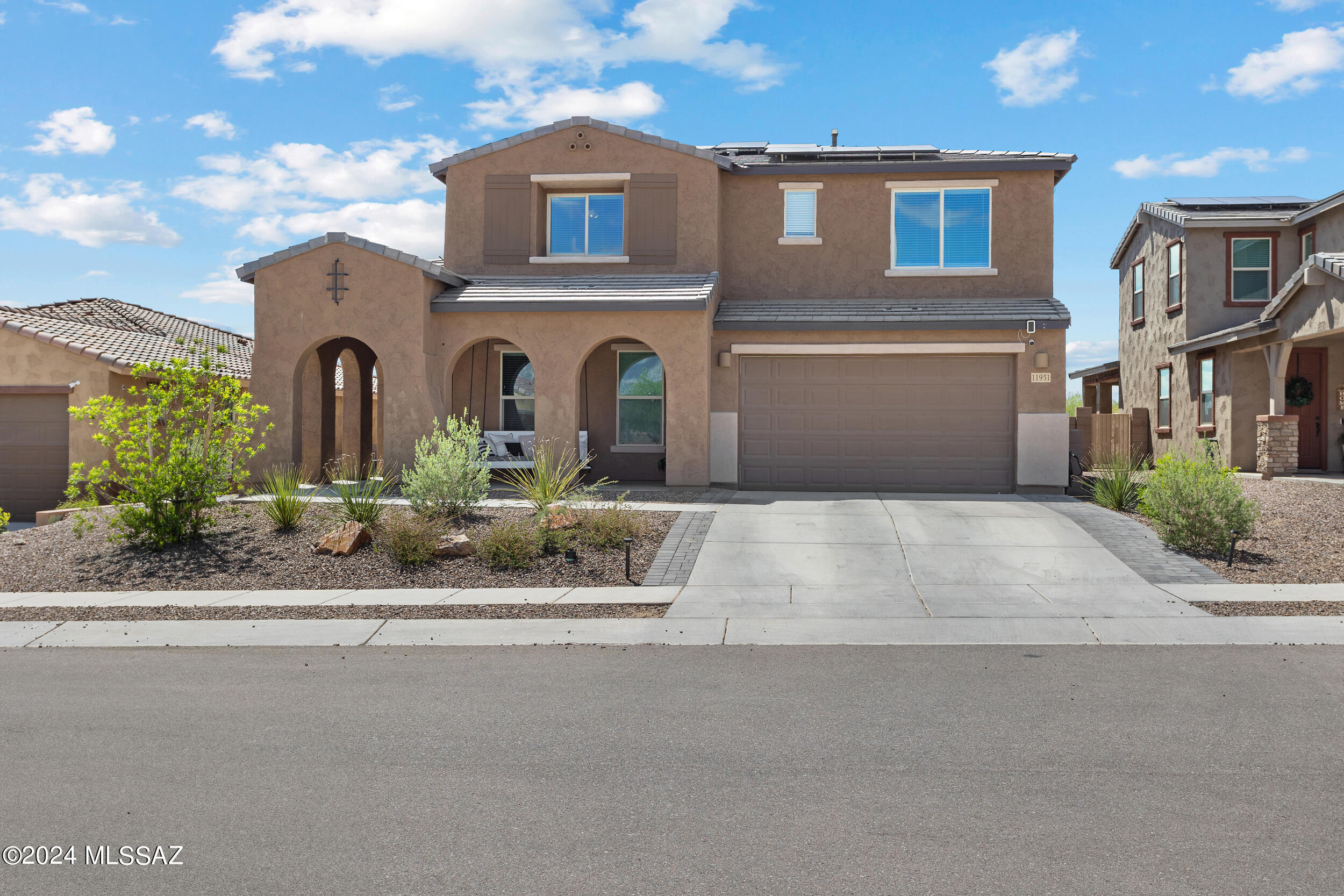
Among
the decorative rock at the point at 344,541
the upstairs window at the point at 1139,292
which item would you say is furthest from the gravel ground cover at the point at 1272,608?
the upstairs window at the point at 1139,292

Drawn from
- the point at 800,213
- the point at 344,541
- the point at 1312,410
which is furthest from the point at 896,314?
the point at 1312,410

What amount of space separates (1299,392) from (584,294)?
15.8 meters

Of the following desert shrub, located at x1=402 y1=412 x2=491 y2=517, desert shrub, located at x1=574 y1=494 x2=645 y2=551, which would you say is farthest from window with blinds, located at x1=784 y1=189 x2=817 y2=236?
desert shrub, located at x1=574 y1=494 x2=645 y2=551

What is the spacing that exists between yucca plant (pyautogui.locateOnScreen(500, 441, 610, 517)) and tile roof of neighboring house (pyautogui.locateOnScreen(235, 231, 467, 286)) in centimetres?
365

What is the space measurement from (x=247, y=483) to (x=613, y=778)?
14.5 metres

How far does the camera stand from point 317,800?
454cm

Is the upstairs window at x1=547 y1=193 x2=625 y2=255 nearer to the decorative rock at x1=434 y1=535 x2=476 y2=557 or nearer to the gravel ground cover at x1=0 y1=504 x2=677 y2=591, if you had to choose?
the gravel ground cover at x1=0 y1=504 x2=677 y2=591

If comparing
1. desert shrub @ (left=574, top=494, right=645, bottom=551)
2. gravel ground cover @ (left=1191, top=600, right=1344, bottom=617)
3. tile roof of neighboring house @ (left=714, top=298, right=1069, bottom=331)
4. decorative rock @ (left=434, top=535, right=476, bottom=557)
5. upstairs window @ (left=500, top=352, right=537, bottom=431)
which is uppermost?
tile roof of neighboring house @ (left=714, top=298, right=1069, bottom=331)

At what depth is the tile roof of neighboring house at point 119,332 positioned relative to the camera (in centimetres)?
1888

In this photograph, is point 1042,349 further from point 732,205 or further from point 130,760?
point 130,760

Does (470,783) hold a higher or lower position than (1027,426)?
lower

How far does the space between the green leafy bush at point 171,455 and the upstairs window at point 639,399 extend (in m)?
7.71

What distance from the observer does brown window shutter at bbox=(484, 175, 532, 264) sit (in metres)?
18.7

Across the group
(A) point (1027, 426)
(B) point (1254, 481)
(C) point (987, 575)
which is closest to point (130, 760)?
(C) point (987, 575)
